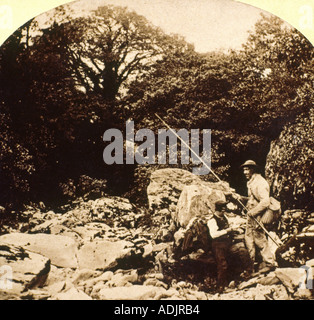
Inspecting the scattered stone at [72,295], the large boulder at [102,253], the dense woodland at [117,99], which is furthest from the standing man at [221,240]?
the scattered stone at [72,295]

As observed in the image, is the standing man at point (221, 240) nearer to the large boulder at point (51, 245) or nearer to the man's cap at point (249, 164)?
the man's cap at point (249, 164)

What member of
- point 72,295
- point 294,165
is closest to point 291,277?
point 294,165

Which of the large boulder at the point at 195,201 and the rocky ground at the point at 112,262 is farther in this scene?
the large boulder at the point at 195,201

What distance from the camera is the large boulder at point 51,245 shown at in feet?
12.6

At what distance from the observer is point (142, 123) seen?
4.03 metres

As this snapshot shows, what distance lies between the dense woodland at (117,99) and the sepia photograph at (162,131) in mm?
11

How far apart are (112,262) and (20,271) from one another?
96cm

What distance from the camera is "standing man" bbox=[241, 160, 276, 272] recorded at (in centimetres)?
394

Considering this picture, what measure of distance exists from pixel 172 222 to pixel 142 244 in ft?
1.32
